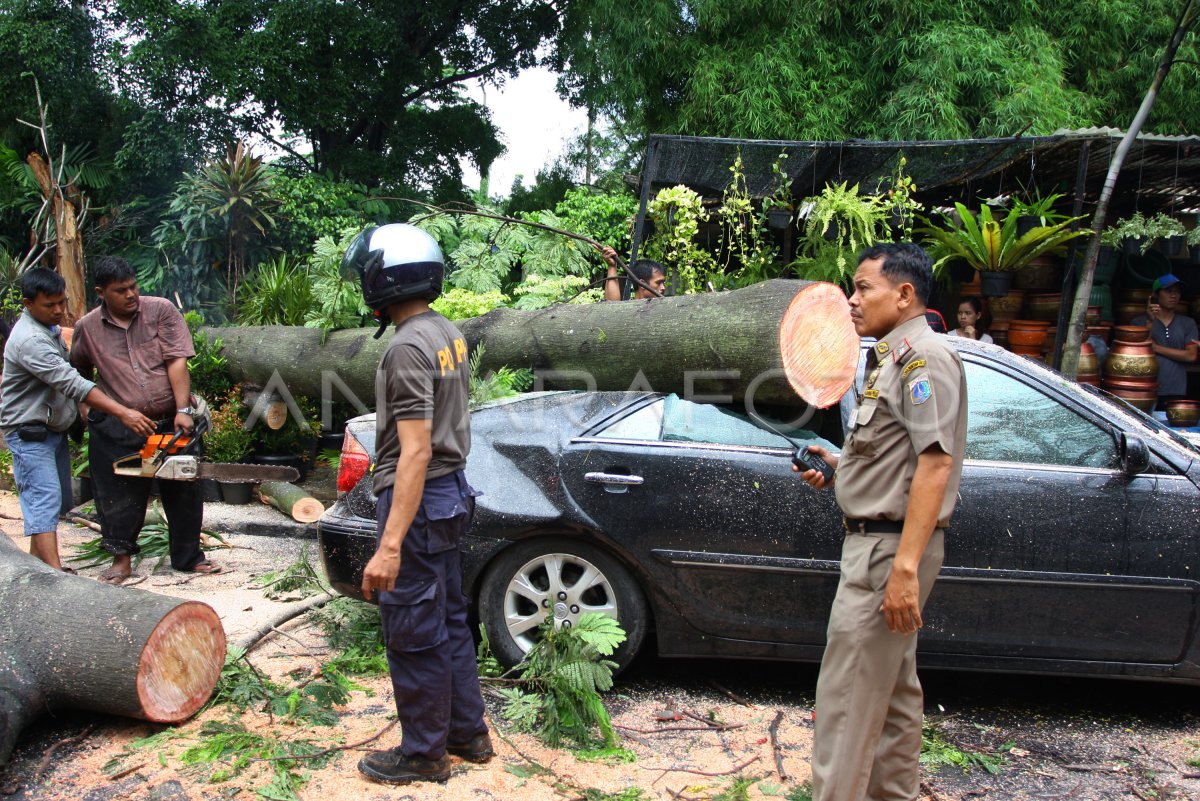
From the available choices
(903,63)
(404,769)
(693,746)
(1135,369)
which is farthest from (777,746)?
(903,63)

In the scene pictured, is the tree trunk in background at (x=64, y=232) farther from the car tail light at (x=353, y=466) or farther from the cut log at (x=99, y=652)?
the cut log at (x=99, y=652)

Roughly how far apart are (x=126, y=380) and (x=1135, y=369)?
7.27 meters

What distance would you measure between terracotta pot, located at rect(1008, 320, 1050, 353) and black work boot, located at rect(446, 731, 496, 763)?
5.99m

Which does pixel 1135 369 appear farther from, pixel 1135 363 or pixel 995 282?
pixel 995 282

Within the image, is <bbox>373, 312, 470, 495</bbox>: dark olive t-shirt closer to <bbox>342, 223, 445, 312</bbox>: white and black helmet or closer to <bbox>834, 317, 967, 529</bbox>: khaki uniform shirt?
<bbox>342, 223, 445, 312</bbox>: white and black helmet

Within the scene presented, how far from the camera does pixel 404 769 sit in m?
3.14

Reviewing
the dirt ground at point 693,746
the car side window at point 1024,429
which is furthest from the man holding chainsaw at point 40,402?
the car side window at point 1024,429

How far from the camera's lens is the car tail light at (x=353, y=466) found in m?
4.25

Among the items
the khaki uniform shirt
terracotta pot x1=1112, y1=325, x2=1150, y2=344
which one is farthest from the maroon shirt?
terracotta pot x1=1112, y1=325, x2=1150, y2=344

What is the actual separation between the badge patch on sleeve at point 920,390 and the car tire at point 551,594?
164cm

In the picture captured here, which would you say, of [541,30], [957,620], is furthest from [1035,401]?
[541,30]

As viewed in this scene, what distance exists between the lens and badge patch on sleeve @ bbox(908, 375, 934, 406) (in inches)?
104

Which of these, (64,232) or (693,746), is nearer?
(693,746)

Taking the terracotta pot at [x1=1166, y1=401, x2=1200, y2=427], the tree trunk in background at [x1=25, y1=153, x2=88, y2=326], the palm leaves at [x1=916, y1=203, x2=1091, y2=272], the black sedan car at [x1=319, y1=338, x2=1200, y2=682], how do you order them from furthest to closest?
1. the tree trunk in background at [x1=25, y1=153, x2=88, y2=326]
2. the terracotta pot at [x1=1166, y1=401, x2=1200, y2=427]
3. the palm leaves at [x1=916, y1=203, x2=1091, y2=272]
4. the black sedan car at [x1=319, y1=338, x2=1200, y2=682]
